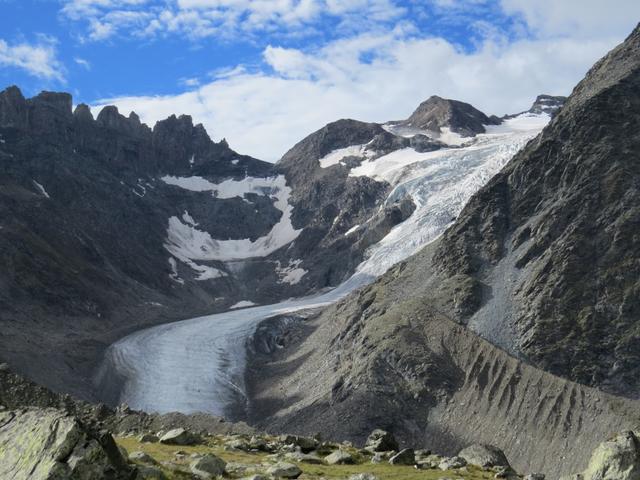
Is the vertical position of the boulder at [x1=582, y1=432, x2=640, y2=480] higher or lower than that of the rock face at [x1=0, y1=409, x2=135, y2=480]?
lower

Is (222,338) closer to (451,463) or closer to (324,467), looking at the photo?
(451,463)

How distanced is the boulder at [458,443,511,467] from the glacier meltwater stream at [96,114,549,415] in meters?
78.9

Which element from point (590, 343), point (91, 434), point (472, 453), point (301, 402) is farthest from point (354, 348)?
point (91, 434)

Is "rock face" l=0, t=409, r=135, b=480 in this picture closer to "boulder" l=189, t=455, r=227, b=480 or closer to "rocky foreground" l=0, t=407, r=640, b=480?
"rocky foreground" l=0, t=407, r=640, b=480

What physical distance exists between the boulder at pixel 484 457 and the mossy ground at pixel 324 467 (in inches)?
92.2

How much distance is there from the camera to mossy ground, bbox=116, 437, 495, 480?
2953 centimetres

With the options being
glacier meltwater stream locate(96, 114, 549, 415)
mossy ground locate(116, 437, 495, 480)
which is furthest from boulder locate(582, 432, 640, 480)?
glacier meltwater stream locate(96, 114, 549, 415)

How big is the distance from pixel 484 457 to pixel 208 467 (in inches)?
671

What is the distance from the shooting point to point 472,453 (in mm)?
39062

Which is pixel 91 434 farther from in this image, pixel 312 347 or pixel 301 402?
pixel 312 347

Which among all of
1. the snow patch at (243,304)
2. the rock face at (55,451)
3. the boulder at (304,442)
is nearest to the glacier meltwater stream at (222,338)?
the snow patch at (243,304)

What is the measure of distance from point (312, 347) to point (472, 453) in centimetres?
8865

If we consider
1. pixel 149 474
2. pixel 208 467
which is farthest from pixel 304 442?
pixel 149 474

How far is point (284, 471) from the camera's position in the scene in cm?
2695
